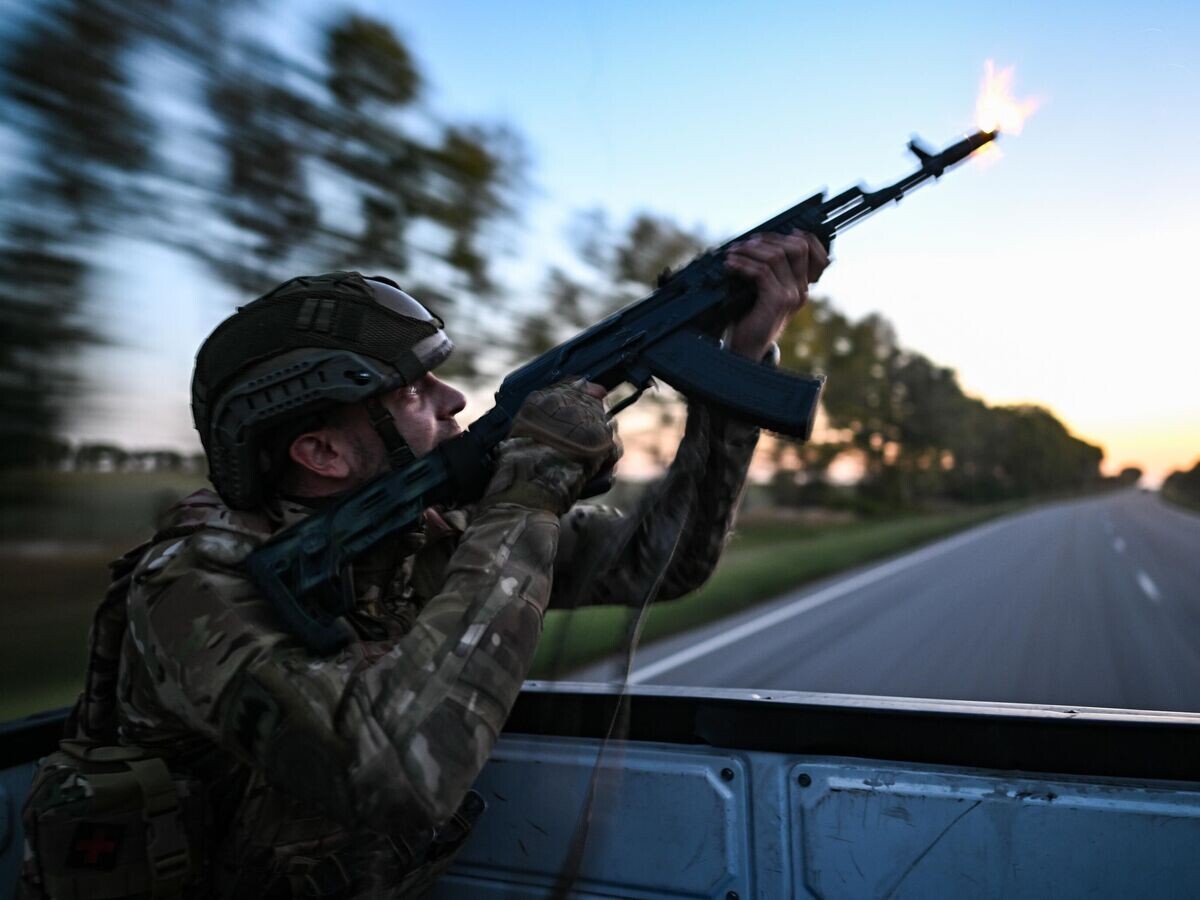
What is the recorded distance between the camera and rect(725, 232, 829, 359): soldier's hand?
6.72 feet

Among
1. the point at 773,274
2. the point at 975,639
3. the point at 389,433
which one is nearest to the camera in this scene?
the point at 389,433

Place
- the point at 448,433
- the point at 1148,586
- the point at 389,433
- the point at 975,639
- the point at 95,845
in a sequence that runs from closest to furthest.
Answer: the point at 95,845 < the point at 389,433 < the point at 448,433 < the point at 975,639 < the point at 1148,586

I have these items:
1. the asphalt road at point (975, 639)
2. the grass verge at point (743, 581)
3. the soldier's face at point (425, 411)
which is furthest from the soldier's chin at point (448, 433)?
the asphalt road at point (975, 639)

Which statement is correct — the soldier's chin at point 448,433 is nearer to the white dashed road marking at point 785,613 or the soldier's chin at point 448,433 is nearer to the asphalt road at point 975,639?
the white dashed road marking at point 785,613

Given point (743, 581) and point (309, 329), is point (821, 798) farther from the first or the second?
point (743, 581)

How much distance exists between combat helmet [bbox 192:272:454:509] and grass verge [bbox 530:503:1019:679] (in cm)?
64

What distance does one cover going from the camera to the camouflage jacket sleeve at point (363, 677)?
4.44 feet

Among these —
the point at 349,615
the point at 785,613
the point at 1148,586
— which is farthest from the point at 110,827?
the point at 1148,586

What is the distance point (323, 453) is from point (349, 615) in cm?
32

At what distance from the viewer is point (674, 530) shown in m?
2.15

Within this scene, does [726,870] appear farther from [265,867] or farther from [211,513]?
[211,513]

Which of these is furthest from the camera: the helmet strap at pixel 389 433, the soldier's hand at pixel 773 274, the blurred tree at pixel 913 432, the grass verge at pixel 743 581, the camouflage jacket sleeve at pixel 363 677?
the blurred tree at pixel 913 432

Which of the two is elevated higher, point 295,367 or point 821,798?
point 295,367

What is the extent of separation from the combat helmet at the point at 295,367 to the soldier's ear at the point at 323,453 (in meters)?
0.03
